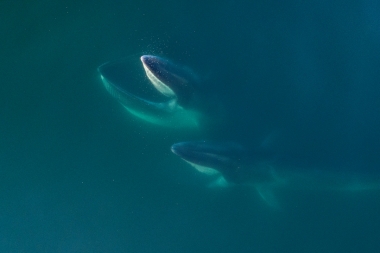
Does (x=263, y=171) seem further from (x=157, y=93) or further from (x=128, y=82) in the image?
(x=128, y=82)

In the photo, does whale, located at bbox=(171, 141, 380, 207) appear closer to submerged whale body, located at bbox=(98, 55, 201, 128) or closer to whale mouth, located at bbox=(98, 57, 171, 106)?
submerged whale body, located at bbox=(98, 55, 201, 128)

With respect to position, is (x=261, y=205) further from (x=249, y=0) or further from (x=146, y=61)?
(x=249, y=0)

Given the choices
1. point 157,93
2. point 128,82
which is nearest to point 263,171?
point 157,93

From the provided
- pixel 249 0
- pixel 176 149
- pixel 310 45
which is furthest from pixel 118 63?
pixel 310 45

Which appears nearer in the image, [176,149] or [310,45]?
[176,149]

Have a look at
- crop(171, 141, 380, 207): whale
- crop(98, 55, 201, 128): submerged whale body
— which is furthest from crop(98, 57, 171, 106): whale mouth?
crop(171, 141, 380, 207): whale

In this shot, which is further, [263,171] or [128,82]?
[128,82]

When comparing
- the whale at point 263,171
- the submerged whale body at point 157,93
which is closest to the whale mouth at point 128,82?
the submerged whale body at point 157,93
